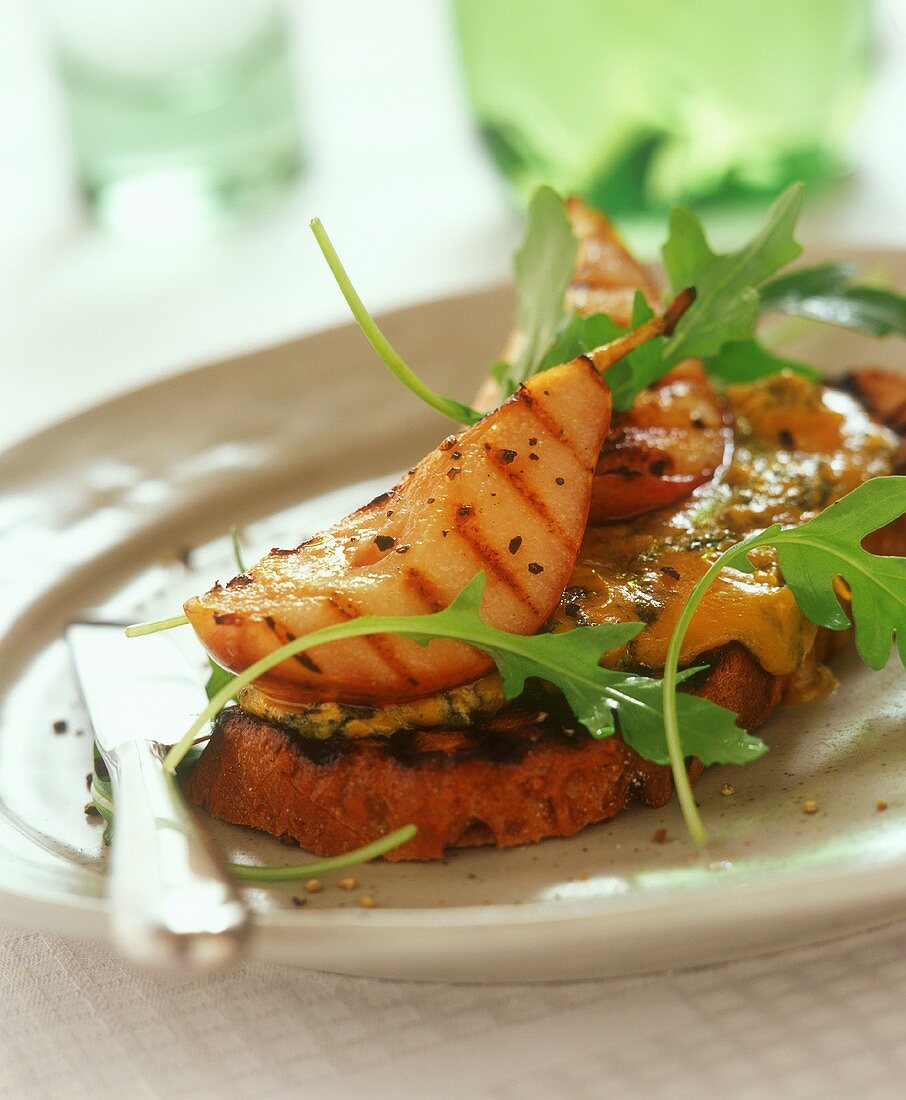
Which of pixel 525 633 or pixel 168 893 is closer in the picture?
pixel 168 893

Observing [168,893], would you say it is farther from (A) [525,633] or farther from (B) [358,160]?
(B) [358,160]

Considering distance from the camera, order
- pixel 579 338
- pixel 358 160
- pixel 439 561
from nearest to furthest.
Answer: pixel 439 561 < pixel 579 338 < pixel 358 160

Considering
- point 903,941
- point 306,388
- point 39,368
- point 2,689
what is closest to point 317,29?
point 39,368

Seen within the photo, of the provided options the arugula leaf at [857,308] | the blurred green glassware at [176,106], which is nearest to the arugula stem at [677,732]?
the arugula leaf at [857,308]

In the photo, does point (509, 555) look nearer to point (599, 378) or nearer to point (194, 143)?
point (599, 378)

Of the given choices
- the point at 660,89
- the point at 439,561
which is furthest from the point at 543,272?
the point at 660,89
